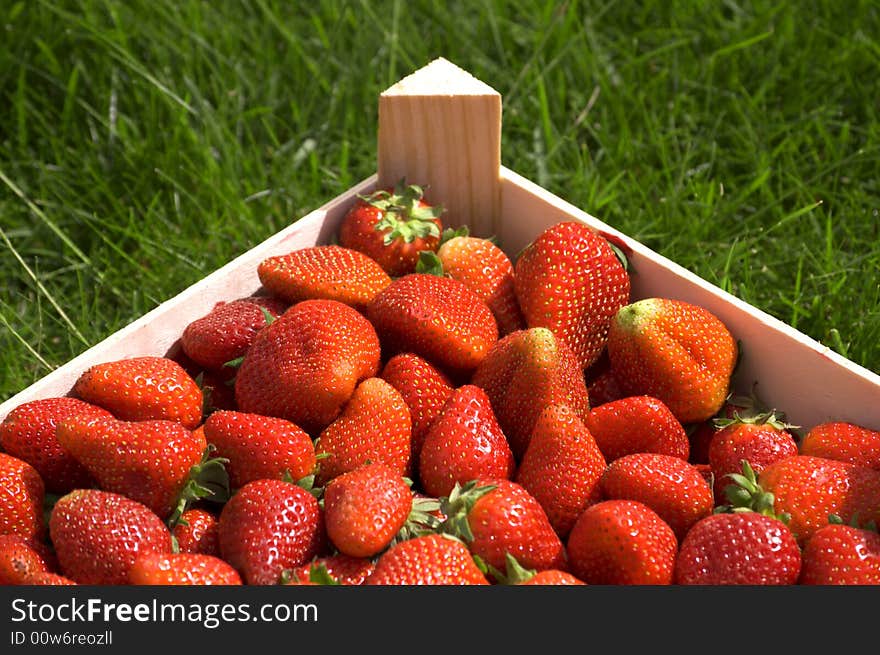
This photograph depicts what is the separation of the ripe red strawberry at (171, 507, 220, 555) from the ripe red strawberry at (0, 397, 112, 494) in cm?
19

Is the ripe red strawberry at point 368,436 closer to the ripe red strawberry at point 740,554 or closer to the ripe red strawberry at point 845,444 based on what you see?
the ripe red strawberry at point 740,554

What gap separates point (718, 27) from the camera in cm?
335

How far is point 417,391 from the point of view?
1889mm

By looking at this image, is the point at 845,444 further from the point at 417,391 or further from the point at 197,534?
the point at 197,534

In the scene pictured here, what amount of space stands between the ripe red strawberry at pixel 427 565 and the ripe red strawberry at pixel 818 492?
47 cm

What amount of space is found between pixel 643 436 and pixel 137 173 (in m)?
1.70

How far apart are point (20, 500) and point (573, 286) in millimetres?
935

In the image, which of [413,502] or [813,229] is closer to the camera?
[413,502]

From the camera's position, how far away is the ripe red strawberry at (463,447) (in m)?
→ 1.76

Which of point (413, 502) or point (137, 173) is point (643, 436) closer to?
point (413, 502)

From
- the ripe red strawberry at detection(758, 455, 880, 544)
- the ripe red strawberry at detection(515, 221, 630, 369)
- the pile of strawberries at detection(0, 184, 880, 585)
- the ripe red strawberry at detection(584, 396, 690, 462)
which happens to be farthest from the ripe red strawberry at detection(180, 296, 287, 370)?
the ripe red strawberry at detection(758, 455, 880, 544)

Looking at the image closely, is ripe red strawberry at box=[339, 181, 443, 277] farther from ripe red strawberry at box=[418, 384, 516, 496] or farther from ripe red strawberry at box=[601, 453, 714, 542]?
ripe red strawberry at box=[601, 453, 714, 542]

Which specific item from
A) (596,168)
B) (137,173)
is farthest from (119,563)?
(596,168)

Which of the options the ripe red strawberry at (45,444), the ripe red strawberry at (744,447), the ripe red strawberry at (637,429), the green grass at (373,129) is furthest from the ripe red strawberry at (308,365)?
the green grass at (373,129)
